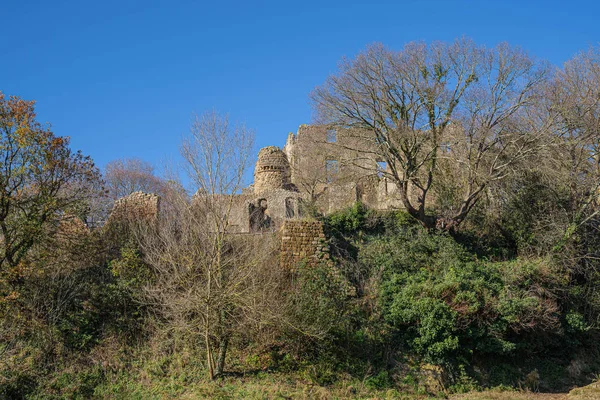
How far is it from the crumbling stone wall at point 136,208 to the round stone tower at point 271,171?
10156 mm

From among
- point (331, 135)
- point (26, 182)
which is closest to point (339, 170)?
point (331, 135)

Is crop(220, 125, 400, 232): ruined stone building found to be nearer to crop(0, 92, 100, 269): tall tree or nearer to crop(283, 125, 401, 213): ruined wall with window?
crop(283, 125, 401, 213): ruined wall with window

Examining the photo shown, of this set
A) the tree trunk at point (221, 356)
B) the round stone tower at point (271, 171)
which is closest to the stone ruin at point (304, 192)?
the round stone tower at point (271, 171)

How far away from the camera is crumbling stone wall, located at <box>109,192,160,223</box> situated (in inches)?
742

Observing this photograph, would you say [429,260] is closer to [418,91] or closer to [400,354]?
[400,354]

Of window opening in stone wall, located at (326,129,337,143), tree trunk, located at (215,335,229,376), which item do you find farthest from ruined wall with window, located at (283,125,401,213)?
tree trunk, located at (215,335,229,376)

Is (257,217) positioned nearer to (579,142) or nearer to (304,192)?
(304,192)

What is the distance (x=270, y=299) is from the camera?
1464 cm

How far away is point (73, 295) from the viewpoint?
16156mm

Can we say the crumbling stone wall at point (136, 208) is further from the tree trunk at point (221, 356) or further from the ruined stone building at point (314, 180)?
the tree trunk at point (221, 356)

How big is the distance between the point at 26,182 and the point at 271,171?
593 inches

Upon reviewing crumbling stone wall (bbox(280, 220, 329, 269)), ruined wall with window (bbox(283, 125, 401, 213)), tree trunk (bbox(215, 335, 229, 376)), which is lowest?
tree trunk (bbox(215, 335, 229, 376))

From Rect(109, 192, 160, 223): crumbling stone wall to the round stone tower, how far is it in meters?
10.2

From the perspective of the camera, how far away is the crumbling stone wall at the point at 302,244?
57.3 ft
